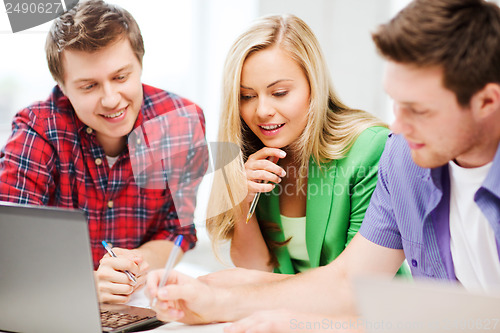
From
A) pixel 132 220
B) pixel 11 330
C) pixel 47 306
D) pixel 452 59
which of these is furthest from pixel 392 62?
pixel 132 220

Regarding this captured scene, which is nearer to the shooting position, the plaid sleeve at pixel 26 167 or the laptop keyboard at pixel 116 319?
the laptop keyboard at pixel 116 319

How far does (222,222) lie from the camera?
171cm

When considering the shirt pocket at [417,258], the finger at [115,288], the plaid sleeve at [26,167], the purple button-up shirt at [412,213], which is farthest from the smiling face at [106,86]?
the shirt pocket at [417,258]

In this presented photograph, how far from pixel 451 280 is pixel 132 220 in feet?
3.38

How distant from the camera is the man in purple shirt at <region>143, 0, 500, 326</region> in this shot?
0.97 metres

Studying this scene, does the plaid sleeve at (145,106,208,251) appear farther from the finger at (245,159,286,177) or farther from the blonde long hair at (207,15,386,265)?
the finger at (245,159,286,177)

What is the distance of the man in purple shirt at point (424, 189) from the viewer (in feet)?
3.20

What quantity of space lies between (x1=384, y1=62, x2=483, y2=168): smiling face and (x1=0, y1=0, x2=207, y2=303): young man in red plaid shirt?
2.80 ft

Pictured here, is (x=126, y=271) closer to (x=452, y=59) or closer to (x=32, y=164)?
(x=32, y=164)

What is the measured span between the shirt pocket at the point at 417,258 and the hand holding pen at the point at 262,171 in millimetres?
395

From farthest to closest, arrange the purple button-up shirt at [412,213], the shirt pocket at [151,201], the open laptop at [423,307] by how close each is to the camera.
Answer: the shirt pocket at [151,201] < the purple button-up shirt at [412,213] < the open laptop at [423,307]

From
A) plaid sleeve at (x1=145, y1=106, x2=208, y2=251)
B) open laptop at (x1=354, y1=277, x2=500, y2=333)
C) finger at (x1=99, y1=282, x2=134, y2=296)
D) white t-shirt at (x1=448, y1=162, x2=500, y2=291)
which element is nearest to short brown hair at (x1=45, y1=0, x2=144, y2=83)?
plaid sleeve at (x1=145, y1=106, x2=208, y2=251)

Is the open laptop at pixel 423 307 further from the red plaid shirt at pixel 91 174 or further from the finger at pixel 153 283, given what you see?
the red plaid shirt at pixel 91 174

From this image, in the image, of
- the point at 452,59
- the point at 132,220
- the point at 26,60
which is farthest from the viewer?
the point at 26,60
